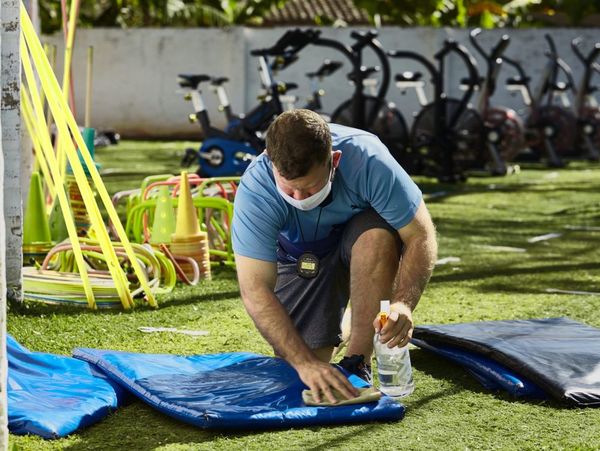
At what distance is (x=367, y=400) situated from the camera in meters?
3.62

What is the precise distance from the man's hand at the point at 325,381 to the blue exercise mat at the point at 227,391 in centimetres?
5

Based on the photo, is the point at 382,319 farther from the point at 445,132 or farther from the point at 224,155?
the point at 445,132

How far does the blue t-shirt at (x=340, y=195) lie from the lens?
375 centimetres

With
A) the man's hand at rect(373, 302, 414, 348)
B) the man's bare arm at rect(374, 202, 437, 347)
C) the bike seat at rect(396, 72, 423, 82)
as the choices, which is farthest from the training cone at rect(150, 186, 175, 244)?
the bike seat at rect(396, 72, 423, 82)

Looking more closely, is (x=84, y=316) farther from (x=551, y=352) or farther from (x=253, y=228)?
(x=551, y=352)

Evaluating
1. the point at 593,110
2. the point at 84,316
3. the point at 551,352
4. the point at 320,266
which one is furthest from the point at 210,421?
the point at 593,110

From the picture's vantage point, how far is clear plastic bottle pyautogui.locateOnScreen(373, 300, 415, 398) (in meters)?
3.91

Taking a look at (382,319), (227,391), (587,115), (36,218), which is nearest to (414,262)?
(382,319)

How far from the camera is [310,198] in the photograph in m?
3.70

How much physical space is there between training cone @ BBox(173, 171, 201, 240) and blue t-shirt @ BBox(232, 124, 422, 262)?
235 centimetres

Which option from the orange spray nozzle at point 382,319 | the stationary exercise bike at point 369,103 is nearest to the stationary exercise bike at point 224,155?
the stationary exercise bike at point 369,103

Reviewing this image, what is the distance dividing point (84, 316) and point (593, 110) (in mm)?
12121

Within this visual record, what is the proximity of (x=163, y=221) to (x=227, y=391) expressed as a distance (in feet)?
9.18

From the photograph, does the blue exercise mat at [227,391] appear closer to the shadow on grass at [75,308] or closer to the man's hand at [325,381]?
the man's hand at [325,381]
